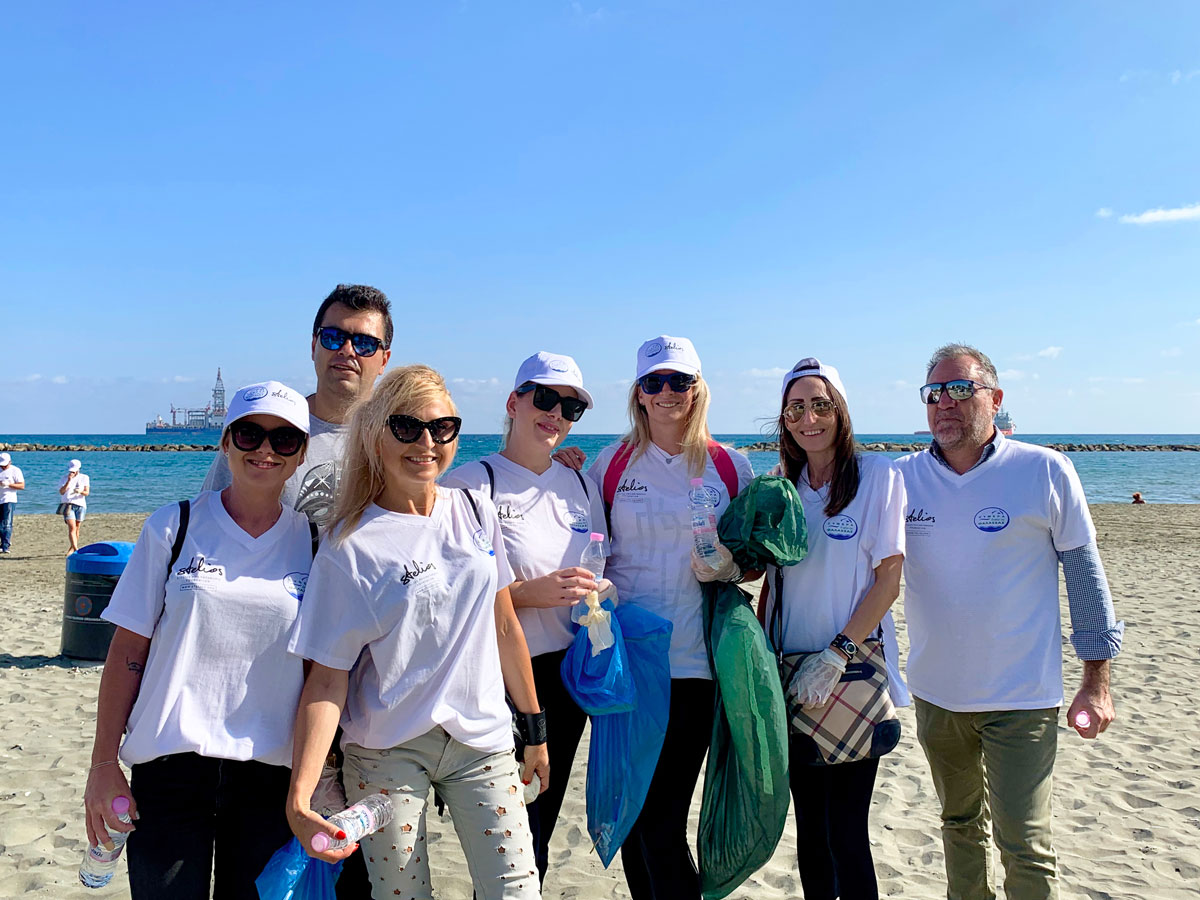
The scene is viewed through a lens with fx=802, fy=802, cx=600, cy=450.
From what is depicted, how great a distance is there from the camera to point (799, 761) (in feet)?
10.2

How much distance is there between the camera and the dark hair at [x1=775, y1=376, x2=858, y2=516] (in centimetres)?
324

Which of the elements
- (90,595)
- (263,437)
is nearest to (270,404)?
(263,437)

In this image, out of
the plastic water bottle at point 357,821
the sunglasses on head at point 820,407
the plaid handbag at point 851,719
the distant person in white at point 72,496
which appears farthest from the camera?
the distant person in white at point 72,496

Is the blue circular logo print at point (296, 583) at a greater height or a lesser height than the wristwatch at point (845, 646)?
greater

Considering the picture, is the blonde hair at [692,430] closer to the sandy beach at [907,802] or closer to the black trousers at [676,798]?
the black trousers at [676,798]

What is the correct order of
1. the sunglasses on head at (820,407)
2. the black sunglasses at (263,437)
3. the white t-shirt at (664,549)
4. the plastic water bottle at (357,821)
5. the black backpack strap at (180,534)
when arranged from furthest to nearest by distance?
the sunglasses on head at (820,407) < the white t-shirt at (664,549) < the black sunglasses at (263,437) < the black backpack strap at (180,534) < the plastic water bottle at (357,821)

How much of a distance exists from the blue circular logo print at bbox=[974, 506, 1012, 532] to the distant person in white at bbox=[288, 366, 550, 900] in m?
2.11

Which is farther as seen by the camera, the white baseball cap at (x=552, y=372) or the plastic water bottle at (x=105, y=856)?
the white baseball cap at (x=552, y=372)

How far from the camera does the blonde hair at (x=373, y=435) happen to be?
2666 millimetres

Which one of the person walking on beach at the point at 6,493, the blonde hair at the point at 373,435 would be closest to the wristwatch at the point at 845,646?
the blonde hair at the point at 373,435

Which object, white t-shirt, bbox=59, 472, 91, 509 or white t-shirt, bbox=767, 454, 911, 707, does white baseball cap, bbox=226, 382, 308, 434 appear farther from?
white t-shirt, bbox=59, 472, 91, 509

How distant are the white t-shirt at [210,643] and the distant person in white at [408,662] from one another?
0.35ft

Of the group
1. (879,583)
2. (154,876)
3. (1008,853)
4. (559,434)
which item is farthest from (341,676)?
(1008,853)

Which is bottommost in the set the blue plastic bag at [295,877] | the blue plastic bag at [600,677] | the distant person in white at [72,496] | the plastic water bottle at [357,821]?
the distant person in white at [72,496]
